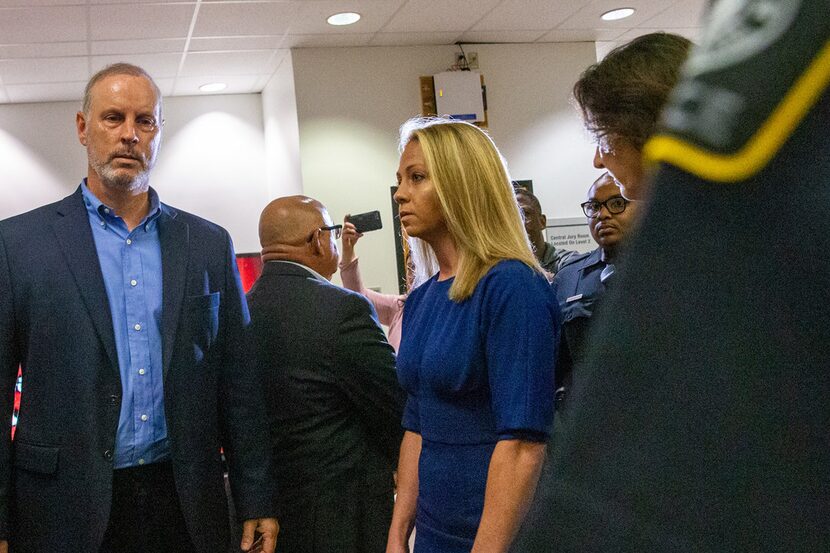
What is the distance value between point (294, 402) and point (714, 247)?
202 centimetres

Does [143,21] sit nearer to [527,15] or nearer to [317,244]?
[527,15]

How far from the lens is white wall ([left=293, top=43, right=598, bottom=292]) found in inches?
207

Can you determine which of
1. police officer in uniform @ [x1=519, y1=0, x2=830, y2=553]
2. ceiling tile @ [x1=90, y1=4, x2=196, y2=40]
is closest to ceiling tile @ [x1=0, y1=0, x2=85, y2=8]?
ceiling tile @ [x1=90, y1=4, x2=196, y2=40]

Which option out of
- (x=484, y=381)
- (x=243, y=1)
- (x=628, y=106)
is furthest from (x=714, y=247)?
(x=243, y=1)

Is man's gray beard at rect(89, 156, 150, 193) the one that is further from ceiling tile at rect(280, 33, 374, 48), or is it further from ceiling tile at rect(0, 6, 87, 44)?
ceiling tile at rect(280, 33, 374, 48)

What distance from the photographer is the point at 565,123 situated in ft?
18.6

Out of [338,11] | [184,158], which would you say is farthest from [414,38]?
[184,158]

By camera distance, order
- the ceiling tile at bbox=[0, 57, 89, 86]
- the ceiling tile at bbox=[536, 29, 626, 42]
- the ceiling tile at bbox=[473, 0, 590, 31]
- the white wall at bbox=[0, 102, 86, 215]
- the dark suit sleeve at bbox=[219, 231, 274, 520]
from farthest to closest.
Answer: the white wall at bbox=[0, 102, 86, 215], the ceiling tile at bbox=[536, 29, 626, 42], the ceiling tile at bbox=[0, 57, 89, 86], the ceiling tile at bbox=[473, 0, 590, 31], the dark suit sleeve at bbox=[219, 231, 274, 520]

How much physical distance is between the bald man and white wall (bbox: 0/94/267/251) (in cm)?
405

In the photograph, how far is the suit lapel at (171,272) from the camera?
1.73 metres

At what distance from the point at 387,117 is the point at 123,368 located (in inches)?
152

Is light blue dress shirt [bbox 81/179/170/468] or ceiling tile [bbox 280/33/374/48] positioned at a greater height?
ceiling tile [bbox 280/33/374/48]

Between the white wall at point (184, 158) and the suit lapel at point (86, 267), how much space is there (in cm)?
437

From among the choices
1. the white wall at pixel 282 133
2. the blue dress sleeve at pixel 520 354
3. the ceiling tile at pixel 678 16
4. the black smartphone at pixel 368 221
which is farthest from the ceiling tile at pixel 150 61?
the blue dress sleeve at pixel 520 354
